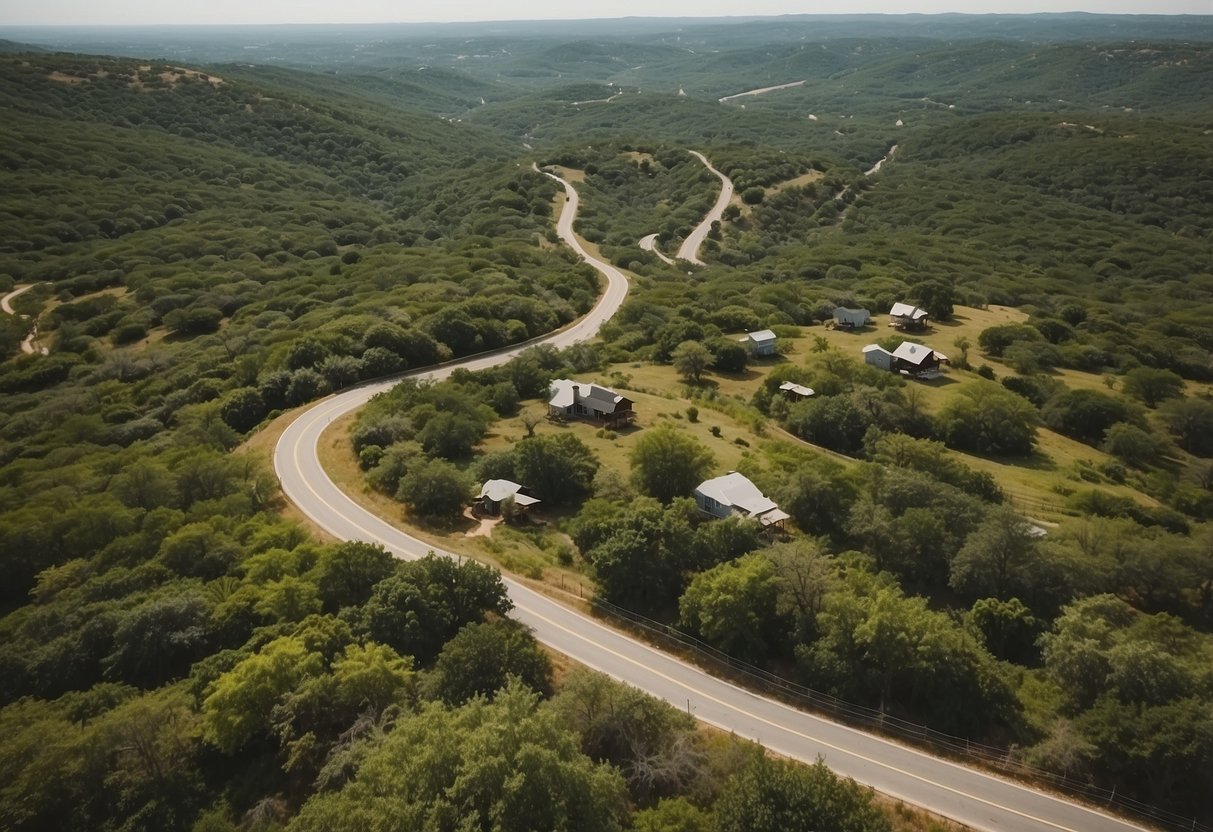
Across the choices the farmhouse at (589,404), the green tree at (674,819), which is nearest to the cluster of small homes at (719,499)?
the farmhouse at (589,404)

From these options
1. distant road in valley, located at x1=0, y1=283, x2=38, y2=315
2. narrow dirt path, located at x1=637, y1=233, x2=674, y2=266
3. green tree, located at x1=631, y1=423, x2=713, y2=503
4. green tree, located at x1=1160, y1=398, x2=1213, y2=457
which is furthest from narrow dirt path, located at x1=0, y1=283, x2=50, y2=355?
green tree, located at x1=1160, y1=398, x2=1213, y2=457

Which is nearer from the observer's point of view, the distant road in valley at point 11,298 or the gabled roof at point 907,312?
the gabled roof at point 907,312

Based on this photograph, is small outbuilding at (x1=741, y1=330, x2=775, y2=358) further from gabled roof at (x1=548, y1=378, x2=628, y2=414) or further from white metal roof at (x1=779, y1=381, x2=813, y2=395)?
gabled roof at (x1=548, y1=378, x2=628, y2=414)

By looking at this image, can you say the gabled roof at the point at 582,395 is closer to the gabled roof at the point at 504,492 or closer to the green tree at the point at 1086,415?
the gabled roof at the point at 504,492

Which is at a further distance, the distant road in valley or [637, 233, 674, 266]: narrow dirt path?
[637, 233, 674, 266]: narrow dirt path

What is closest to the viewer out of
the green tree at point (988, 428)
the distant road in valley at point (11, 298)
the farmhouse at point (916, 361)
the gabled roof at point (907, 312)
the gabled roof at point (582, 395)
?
the gabled roof at point (582, 395)

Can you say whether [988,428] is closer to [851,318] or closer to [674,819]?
[851,318]
